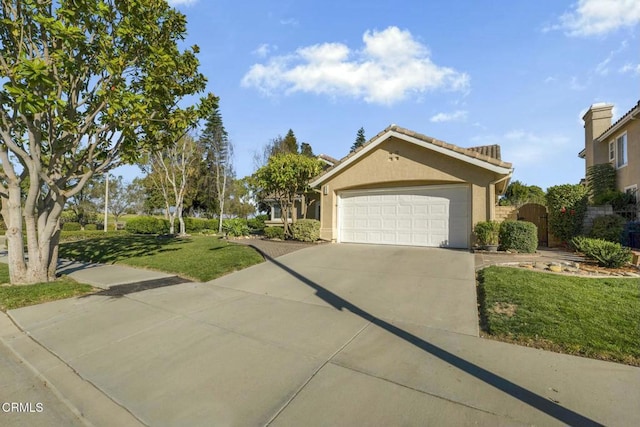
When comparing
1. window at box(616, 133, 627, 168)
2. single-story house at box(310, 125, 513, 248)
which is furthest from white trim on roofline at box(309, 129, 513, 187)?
window at box(616, 133, 627, 168)

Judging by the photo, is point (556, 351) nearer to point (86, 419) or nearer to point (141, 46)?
point (86, 419)

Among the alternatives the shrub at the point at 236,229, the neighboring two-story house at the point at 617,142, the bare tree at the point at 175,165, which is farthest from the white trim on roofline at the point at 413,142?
the bare tree at the point at 175,165

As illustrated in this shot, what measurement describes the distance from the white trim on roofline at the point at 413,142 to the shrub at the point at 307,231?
1.82m

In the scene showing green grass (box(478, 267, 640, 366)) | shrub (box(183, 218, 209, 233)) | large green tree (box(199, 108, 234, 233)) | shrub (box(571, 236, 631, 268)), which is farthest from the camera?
large green tree (box(199, 108, 234, 233))

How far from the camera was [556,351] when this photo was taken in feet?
11.4

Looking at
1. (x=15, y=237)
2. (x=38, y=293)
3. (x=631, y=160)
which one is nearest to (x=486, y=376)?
(x=38, y=293)

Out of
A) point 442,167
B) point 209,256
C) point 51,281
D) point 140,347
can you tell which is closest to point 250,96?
point 209,256

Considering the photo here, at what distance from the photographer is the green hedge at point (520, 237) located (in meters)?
9.08

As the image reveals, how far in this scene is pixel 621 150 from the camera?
1435 centimetres

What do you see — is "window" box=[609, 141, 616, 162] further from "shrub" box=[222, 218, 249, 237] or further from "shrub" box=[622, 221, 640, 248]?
"shrub" box=[222, 218, 249, 237]

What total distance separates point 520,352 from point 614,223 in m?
9.79

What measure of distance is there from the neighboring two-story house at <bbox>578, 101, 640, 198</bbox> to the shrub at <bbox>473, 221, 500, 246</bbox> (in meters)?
7.36

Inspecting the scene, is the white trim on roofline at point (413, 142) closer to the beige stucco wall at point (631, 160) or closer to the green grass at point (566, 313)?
the green grass at point (566, 313)

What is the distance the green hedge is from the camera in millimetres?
9078
